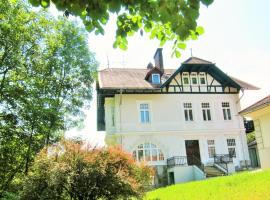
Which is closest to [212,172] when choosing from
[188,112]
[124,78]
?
[188,112]

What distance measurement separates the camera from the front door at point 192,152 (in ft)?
100

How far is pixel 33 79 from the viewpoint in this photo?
22.7 metres

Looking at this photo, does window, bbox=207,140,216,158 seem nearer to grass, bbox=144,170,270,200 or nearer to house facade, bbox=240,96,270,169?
house facade, bbox=240,96,270,169

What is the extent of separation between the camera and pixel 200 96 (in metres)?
31.9

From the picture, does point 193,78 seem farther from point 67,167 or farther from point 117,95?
point 67,167

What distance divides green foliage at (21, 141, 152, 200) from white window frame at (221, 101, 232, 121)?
68.6 feet

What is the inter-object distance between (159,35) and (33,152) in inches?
776

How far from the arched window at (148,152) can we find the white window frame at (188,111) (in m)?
3.88

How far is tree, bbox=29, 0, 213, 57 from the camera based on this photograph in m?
3.51

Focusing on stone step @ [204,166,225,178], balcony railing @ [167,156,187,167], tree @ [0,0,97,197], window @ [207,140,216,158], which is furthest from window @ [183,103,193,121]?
tree @ [0,0,97,197]

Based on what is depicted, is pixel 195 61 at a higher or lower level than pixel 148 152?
higher

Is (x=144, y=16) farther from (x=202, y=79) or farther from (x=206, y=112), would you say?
(x=202, y=79)

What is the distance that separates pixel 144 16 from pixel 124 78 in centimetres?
2779

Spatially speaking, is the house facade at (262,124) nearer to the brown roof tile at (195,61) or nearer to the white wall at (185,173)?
the white wall at (185,173)
